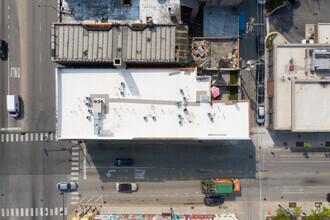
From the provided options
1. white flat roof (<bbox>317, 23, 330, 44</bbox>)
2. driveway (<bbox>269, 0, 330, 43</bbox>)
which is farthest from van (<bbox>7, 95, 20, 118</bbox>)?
white flat roof (<bbox>317, 23, 330, 44</bbox>)

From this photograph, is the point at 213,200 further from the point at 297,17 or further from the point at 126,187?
the point at 297,17

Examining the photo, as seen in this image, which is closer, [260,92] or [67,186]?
[67,186]

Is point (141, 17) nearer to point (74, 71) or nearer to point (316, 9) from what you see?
point (74, 71)

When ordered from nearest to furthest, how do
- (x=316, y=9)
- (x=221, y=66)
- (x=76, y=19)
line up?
(x=76, y=19), (x=221, y=66), (x=316, y=9)

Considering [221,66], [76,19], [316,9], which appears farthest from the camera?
[316,9]

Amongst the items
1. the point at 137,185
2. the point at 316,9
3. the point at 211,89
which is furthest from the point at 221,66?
the point at 137,185

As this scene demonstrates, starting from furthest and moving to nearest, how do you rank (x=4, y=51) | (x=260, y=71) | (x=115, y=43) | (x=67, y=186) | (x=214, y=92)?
(x=4, y=51), (x=260, y=71), (x=67, y=186), (x=214, y=92), (x=115, y=43)

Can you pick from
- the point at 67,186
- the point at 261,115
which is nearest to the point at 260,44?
the point at 261,115
